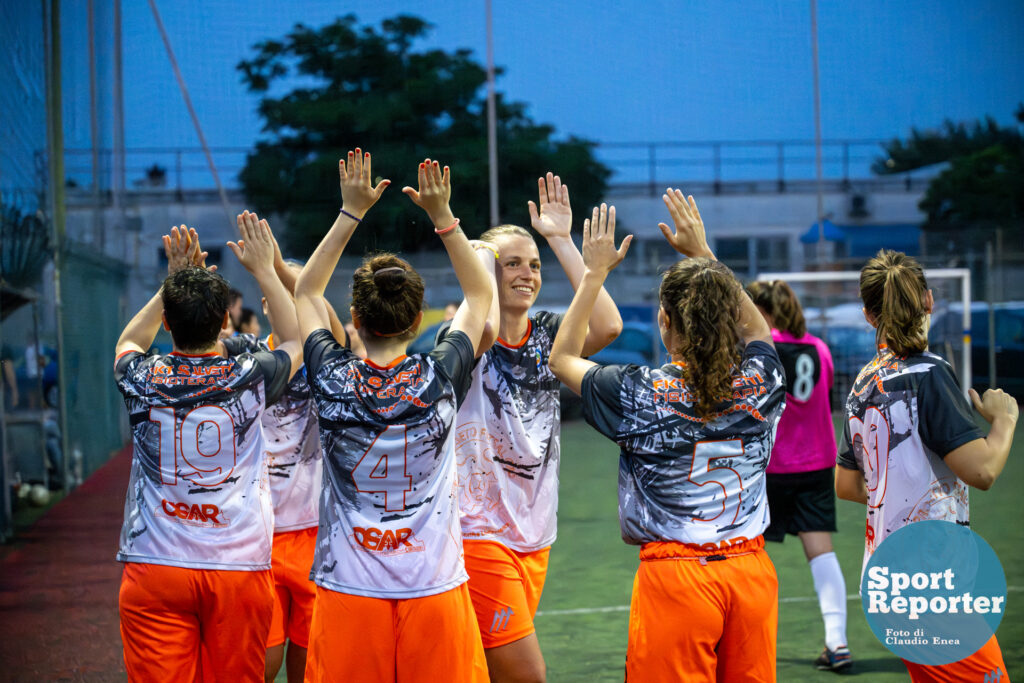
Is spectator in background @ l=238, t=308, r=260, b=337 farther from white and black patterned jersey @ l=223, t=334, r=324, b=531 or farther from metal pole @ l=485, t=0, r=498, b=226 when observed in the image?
metal pole @ l=485, t=0, r=498, b=226

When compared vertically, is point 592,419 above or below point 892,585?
above

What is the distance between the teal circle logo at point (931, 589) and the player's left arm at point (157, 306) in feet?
7.76

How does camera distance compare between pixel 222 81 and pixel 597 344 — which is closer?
pixel 597 344

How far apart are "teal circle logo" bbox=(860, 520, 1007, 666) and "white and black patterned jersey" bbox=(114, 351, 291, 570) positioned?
1.99 metres

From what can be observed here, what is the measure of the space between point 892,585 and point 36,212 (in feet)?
26.8

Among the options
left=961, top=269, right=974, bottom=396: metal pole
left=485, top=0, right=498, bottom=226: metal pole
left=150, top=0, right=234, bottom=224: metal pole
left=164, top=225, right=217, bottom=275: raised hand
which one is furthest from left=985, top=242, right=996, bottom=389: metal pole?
left=164, top=225, right=217, bottom=275: raised hand

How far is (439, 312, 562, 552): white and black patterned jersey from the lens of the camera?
10.2 feet

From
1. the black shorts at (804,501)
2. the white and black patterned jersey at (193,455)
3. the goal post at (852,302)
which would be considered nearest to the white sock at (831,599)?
the black shorts at (804,501)

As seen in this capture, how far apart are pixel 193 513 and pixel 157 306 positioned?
2.43 feet

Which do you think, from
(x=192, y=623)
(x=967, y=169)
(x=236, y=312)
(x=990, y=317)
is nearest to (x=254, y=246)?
(x=192, y=623)

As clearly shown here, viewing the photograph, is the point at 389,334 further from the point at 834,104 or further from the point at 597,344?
the point at 834,104

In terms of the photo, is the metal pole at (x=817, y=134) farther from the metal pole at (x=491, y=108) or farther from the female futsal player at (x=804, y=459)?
the female futsal player at (x=804, y=459)

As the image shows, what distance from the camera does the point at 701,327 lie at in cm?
242

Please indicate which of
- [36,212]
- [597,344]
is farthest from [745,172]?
[597,344]
